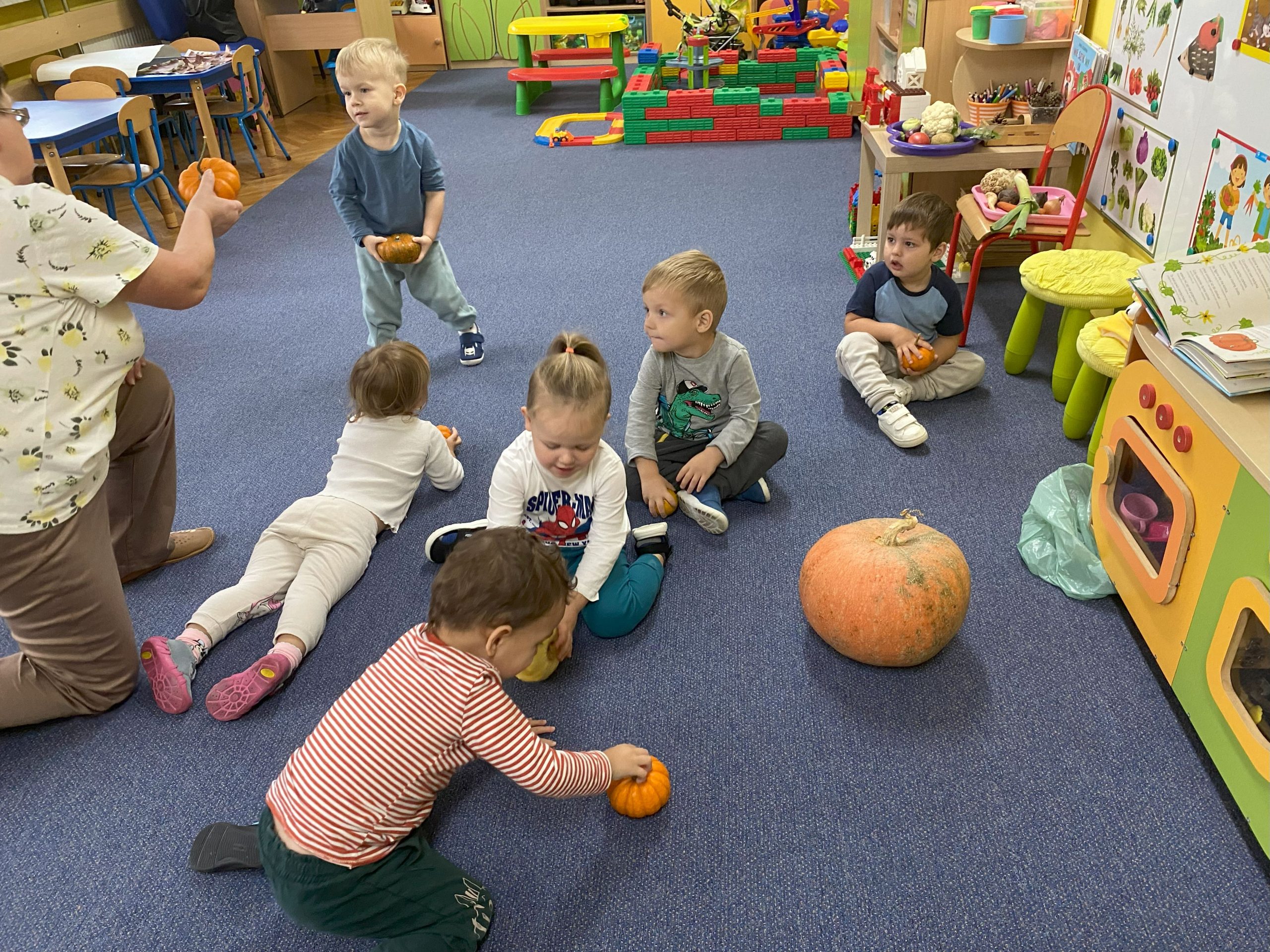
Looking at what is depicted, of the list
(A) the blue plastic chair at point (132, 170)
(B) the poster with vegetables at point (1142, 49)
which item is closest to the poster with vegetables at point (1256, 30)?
(B) the poster with vegetables at point (1142, 49)

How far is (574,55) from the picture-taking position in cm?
778

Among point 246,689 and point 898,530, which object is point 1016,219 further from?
point 246,689

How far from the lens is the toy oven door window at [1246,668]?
4.88 feet

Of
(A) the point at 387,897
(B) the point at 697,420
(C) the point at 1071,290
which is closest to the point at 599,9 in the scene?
(C) the point at 1071,290

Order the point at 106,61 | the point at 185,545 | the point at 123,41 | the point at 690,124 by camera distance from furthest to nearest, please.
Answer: the point at 123,41 → the point at 690,124 → the point at 106,61 → the point at 185,545

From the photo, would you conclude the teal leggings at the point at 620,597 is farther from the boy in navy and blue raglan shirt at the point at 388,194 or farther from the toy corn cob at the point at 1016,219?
the toy corn cob at the point at 1016,219

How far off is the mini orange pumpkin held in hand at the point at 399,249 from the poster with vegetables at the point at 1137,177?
8.46 ft

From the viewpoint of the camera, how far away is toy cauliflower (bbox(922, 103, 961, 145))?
137 inches

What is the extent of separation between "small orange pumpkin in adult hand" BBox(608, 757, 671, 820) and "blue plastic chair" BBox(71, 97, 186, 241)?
4.51m

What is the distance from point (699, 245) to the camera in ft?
14.7

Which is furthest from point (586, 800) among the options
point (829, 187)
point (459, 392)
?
point (829, 187)

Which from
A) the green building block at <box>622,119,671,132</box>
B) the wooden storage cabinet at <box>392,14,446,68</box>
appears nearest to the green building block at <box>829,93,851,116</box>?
the green building block at <box>622,119,671,132</box>

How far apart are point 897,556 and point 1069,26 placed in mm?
3095

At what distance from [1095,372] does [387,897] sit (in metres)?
2.30
